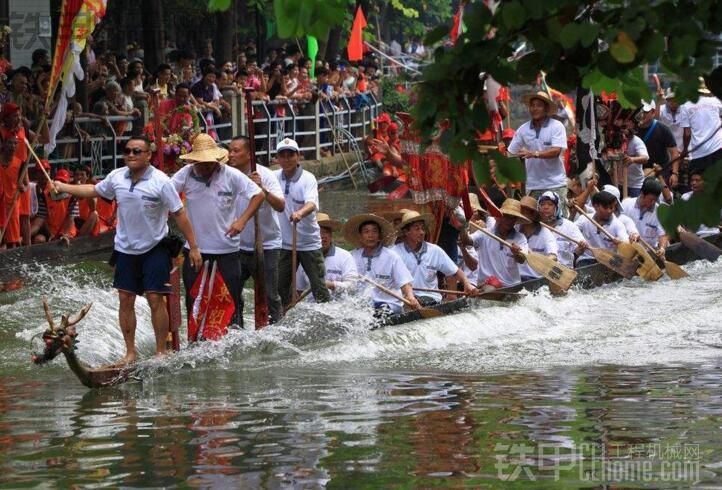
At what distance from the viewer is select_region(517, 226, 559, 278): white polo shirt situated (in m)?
15.5

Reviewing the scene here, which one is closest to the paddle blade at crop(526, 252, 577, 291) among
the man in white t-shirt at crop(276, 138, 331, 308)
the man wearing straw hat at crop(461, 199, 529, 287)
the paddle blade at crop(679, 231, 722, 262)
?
the man wearing straw hat at crop(461, 199, 529, 287)

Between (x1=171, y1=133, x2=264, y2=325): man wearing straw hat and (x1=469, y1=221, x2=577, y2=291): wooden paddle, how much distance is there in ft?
11.6

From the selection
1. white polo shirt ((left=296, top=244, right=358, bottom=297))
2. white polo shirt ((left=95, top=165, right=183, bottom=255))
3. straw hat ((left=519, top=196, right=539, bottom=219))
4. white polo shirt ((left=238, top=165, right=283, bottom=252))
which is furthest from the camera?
straw hat ((left=519, top=196, right=539, bottom=219))

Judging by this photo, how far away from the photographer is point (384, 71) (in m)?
43.5

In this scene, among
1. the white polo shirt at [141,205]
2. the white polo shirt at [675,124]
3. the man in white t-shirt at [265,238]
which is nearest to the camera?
the white polo shirt at [141,205]

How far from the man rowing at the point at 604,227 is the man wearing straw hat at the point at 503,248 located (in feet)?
6.62

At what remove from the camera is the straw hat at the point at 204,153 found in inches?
465

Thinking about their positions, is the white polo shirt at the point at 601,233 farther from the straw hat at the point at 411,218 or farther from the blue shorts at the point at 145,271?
the blue shorts at the point at 145,271

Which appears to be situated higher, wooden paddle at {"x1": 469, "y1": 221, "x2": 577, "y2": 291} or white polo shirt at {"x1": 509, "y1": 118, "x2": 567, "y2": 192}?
white polo shirt at {"x1": 509, "y1": 118, "x2": 567, "y2": 192}

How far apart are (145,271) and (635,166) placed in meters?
10.0

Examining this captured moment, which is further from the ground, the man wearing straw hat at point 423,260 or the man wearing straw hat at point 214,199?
the man wearing straw hat at point 214,199

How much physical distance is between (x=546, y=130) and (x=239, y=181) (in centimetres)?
569

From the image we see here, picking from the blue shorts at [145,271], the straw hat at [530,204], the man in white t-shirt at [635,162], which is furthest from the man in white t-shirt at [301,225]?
the man in white t-shirt at [635,162]

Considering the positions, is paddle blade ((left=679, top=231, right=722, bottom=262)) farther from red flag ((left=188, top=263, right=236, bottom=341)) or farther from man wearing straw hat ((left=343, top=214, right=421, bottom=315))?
red flag ((left=188, top=263, right=236, bottom=341))
